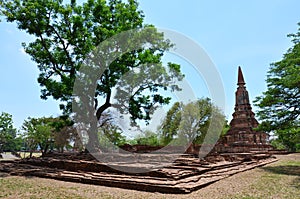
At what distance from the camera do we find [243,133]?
3045 centimetres

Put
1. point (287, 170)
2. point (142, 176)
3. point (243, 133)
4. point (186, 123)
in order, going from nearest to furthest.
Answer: point (142, 176) < point (287, 170) < point (243, 133) < point (186, 123)

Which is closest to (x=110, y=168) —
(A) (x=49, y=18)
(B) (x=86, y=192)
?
(B) (x=86, y=192)

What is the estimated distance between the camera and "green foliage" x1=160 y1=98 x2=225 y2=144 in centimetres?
3488

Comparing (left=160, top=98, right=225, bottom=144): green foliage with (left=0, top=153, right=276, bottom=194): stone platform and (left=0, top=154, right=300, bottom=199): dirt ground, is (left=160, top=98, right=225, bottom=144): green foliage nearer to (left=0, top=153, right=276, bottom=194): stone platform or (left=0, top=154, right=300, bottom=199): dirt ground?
(left=0, top=153, right=276, bottom=194): stone platform

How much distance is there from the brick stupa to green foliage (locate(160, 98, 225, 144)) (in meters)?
4.01

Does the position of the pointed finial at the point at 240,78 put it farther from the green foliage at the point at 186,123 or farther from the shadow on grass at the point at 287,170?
the shadow on grass at the point at 287,170

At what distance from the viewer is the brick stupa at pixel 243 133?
28.8 m

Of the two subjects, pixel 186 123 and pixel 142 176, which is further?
pixel 186 123

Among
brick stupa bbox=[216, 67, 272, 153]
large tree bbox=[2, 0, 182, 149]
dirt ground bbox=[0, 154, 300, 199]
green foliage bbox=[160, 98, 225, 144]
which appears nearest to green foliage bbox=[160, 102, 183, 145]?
green foliage bbox=[160, 98, 225, 144]

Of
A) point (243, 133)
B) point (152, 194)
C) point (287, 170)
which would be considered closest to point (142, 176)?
point (152, 194)

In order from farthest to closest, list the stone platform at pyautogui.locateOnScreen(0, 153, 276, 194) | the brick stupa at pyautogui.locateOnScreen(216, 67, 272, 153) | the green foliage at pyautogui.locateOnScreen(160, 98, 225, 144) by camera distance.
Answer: the green foliage at pyautogui.locateOnScreen(160, 98, 225, 144) → the brick stupa at pyautogui.locateOnScreen(216, 67, 272, 153) → the stone platform at pyautogui.locateOnScreen(0, 153, 276, 194)

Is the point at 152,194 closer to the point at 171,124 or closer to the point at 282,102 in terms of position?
the point at 282,102

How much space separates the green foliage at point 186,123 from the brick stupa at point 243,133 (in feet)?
13.2

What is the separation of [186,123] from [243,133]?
25.6 feet
